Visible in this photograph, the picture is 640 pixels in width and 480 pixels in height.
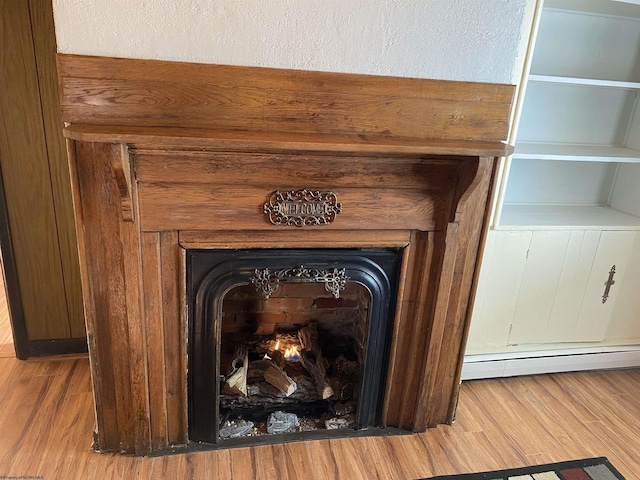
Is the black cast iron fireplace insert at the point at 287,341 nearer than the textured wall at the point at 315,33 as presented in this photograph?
No

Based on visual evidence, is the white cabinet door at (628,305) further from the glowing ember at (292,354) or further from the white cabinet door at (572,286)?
the glowing ember at (292,354)

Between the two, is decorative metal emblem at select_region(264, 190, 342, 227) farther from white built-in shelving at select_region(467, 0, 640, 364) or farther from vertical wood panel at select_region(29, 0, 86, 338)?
vertical wood panel at select_region(29, 0, 86, 338)

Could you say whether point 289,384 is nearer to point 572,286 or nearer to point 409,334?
point 409,334

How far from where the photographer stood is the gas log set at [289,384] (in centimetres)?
205

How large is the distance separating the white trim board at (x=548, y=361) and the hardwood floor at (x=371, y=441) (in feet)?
0.20

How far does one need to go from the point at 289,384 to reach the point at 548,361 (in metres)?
1.32

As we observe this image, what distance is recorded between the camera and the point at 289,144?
1.43m

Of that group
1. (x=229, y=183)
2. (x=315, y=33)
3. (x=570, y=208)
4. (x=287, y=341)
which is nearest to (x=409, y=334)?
(x=287, y=341)

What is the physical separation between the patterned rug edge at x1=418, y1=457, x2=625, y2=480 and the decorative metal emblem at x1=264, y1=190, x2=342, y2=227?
1042 mm

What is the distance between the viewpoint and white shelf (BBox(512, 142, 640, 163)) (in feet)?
7.00

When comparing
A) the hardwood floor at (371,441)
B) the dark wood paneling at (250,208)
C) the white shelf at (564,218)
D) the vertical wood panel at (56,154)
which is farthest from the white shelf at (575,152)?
the vertical wood panel at (56,154)

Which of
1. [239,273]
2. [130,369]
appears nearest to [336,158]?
[239,273]

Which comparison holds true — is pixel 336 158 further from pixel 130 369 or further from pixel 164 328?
pixel 130 369

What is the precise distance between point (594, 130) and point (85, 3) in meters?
2.33
